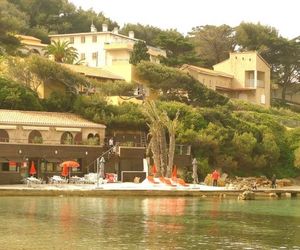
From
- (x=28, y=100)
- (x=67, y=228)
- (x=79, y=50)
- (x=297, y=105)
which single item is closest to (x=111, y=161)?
(x=28, y=100)

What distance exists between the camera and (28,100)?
6700 cm

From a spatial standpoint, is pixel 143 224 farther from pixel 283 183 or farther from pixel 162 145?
pixel 283 183

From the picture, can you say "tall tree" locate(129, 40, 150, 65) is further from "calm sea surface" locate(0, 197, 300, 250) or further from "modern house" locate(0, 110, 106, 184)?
→ "calm sea surface" locate(0, 197, 300, 250)

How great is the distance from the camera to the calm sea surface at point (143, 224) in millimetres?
27922

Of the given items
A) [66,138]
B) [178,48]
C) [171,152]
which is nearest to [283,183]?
[171,152]

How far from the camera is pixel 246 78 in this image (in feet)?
325

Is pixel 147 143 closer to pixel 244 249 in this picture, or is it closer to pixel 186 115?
pixel 186 115

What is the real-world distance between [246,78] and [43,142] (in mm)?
43591


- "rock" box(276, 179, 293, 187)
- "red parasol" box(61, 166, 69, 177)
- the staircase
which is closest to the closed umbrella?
"red parasol" box(61, 166, 69, 177)

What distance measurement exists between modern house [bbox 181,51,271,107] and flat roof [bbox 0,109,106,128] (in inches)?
1324

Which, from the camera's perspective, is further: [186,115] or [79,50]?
[79,50]

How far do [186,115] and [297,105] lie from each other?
43.9 meters

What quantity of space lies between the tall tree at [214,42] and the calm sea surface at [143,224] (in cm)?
6414

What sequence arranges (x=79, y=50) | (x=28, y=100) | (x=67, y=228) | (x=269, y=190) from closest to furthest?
1. (x=67, y=228)
2. (x=269, y=190)
3. (x=28, y=100)
4. (x=79, y=50)
